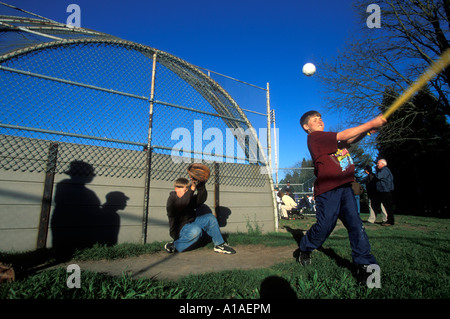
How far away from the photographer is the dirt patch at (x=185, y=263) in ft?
9.35

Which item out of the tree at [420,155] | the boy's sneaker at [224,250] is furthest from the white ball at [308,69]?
the tree at [420,155]

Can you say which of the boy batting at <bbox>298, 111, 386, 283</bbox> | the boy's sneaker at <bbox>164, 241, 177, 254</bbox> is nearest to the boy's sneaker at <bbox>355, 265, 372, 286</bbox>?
the boy batting at <bbox>298, 111, 386, 283</bbox>

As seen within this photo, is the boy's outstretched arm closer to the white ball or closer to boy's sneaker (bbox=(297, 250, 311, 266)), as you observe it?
boy's sneaker (bbox=(297, 250, 311, 266))

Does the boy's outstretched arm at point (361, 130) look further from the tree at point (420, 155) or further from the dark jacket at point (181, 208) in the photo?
the tree at point (420, 155)

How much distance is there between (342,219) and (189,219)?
255 centimetres

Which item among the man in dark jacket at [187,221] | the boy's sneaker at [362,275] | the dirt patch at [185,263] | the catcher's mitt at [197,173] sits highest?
the catcher's mitt at [197,173]

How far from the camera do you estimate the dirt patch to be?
2850 mm

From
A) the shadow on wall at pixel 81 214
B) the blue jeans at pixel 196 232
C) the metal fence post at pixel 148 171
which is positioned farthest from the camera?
the metal fence post at pixel 148 171

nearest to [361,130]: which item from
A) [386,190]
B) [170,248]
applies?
[170,248]

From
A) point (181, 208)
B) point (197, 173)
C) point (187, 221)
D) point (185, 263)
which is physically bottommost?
point (185, 263)

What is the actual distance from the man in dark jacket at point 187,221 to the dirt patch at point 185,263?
6.5 inches

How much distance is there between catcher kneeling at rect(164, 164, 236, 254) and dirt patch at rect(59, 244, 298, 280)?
16 cm

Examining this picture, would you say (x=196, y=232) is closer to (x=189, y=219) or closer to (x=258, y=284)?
(x=189, y=219)

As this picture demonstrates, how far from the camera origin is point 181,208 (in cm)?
403
